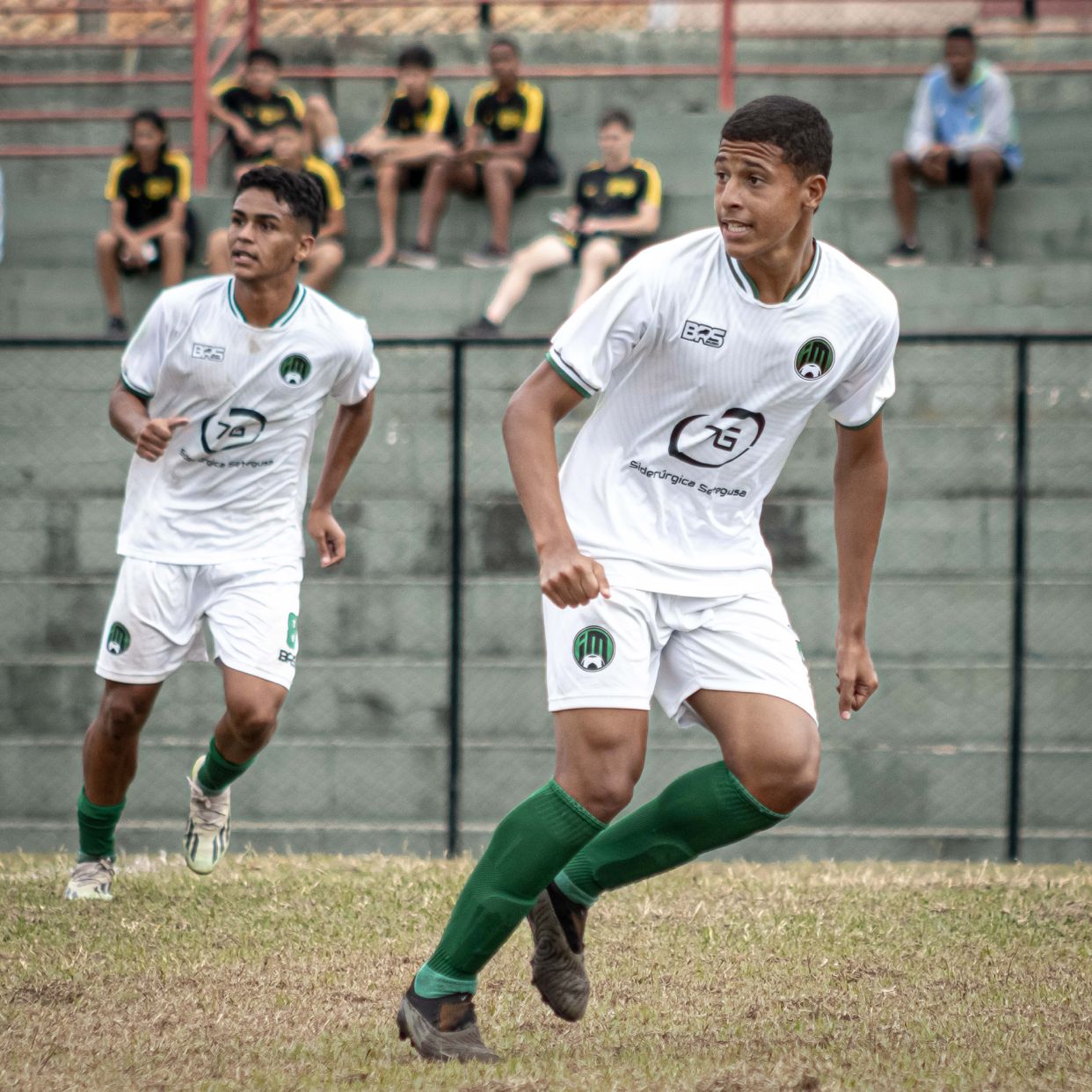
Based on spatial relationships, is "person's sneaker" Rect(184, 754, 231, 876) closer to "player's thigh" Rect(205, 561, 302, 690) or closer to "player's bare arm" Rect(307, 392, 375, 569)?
"player's thigh" Rect(205, 561, 302, 690)

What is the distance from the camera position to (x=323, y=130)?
39.0ft

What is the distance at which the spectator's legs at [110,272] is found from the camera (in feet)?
35.9

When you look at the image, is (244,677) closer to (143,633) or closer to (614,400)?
(143,633)

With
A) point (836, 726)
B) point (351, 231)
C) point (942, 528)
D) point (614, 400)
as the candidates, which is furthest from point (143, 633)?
point (351, 231)

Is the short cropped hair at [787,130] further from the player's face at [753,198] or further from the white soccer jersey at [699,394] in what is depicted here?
the white soccer jersey at [699,394]

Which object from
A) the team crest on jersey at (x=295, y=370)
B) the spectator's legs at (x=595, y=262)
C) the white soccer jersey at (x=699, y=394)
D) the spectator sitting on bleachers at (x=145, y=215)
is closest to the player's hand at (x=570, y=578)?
the white soccer jersey at (x=699, y=394)

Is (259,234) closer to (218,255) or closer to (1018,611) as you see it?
(1018,611)

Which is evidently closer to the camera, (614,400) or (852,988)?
(614,400)

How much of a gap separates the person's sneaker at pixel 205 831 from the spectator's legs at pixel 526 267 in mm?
5160

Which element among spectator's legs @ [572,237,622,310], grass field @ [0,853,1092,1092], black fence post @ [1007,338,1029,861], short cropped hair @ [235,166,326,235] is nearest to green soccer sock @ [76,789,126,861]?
grass field @ [0,853,1092,1092]

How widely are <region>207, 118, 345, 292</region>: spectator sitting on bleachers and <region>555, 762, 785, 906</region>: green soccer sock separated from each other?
23.3ft

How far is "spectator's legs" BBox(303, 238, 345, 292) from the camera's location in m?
10.8

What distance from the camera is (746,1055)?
404 centimetres

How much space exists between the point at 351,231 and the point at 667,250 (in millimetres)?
8190
